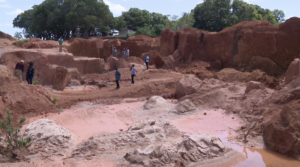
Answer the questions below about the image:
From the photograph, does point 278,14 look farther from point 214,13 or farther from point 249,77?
point 249,77

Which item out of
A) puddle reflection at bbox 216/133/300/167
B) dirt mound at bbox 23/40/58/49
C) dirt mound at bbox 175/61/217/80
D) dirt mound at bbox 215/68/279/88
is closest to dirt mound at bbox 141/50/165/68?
dirt mound at bbox 175/61/217/80

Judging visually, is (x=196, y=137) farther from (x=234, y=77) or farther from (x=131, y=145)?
(x=234, y=77)

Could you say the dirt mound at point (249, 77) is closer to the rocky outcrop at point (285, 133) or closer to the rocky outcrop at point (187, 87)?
the rocky outcrop at point (187, 87)

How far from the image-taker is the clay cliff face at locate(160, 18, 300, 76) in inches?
699

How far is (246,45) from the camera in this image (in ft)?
64.0

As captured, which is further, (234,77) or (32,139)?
(234,77)

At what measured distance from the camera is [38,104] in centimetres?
948

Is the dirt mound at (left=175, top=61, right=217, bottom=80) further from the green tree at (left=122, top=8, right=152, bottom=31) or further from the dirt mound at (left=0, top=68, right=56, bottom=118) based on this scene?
the green tree at (left=122, top=8, right=152, bottom=31)

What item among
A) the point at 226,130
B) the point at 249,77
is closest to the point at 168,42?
the point at 249,77

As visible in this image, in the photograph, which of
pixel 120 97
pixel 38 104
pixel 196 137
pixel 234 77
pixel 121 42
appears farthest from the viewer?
pixel 121 42

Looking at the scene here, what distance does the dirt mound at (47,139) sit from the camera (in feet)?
19.0

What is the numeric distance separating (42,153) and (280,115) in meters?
5.58

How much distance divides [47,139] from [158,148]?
7.85ft

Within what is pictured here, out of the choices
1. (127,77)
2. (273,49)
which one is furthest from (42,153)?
(273,49)
